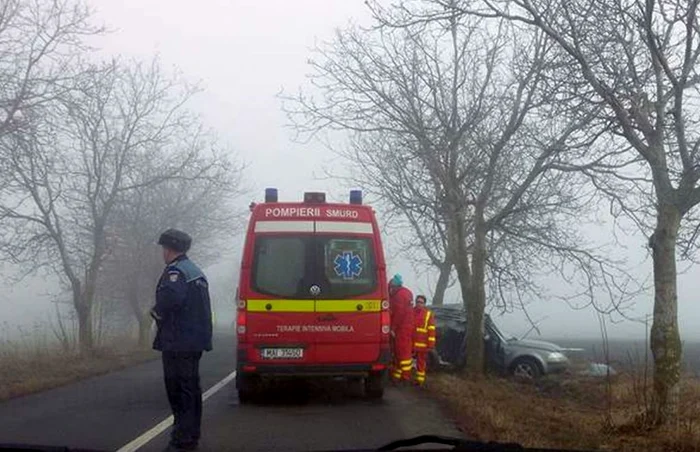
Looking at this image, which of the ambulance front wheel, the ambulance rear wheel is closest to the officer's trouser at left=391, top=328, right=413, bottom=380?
the ambulance front wheel

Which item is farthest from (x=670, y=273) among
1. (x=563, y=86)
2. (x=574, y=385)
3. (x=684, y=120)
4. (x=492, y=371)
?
(x=492, y=371)

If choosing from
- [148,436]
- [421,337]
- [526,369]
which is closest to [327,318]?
[148,436]

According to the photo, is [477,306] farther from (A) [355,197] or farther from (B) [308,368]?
(B) [308,368]

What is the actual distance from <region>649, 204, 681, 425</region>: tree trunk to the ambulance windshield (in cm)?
393

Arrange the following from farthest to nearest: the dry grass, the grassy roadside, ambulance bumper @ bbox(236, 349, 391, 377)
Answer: the grassy roadside, ambulance bumper @ bbox(236, 349, 391, 377), the dry grass

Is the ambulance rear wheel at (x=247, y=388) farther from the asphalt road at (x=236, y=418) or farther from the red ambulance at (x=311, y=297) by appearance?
the asphalt road at (x=236, y=418)

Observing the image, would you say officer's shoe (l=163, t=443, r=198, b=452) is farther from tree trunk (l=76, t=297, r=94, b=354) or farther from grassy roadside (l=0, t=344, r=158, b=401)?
tree trunk (l=76, t=297, r=94, b=354)

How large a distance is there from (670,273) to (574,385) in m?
8.48

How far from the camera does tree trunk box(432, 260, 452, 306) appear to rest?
3294 centimetres

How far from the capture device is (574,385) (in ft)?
62.5

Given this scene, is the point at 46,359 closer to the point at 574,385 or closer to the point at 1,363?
the point at 1,363

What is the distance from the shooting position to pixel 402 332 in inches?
650

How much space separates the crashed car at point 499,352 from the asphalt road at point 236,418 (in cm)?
553

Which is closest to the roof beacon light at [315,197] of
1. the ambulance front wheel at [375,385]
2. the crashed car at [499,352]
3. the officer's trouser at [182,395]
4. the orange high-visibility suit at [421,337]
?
the ambulance front wheel at [375,385]
